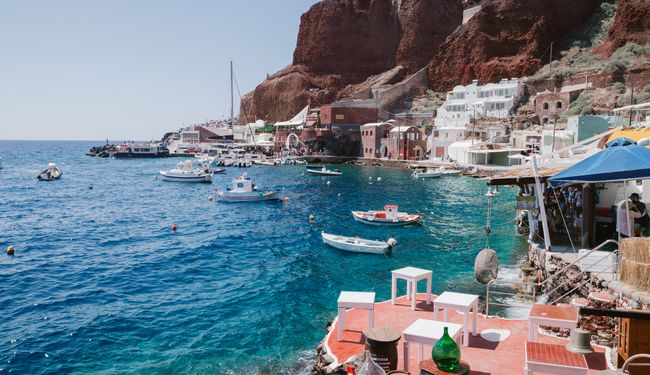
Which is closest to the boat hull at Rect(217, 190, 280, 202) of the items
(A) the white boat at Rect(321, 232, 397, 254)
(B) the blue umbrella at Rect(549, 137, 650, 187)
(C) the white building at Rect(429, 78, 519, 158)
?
(A) the white boat at Rect(321, 232, 397, 254)

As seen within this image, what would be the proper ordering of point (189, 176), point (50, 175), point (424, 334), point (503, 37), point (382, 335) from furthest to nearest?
point (503, 37), point (50, 175), point (189, 176), point (424, 334), point (382, 335)

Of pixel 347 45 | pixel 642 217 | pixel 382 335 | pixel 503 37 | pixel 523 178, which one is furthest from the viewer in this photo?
pixel 347 45

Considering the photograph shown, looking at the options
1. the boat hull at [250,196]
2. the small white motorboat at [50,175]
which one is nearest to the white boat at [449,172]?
the boat hull at [250,196]

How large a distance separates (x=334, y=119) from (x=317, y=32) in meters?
50.5

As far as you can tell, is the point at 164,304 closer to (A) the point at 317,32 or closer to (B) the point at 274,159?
(B) the point at 274,159

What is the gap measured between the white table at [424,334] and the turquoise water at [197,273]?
475 cm

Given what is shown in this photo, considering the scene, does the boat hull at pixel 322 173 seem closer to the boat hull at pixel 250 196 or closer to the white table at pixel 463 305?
the boat hull at pixel 250 196

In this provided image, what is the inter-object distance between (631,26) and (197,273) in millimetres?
87934

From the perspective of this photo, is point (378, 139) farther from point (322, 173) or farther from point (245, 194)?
point (245, 194)

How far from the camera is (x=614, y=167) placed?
1281 centimetres

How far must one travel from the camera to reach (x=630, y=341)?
6805mm

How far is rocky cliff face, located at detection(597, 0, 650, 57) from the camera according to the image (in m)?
80.9

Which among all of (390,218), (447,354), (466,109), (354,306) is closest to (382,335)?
(447,354)

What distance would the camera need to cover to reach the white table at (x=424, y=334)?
9.24 meters
